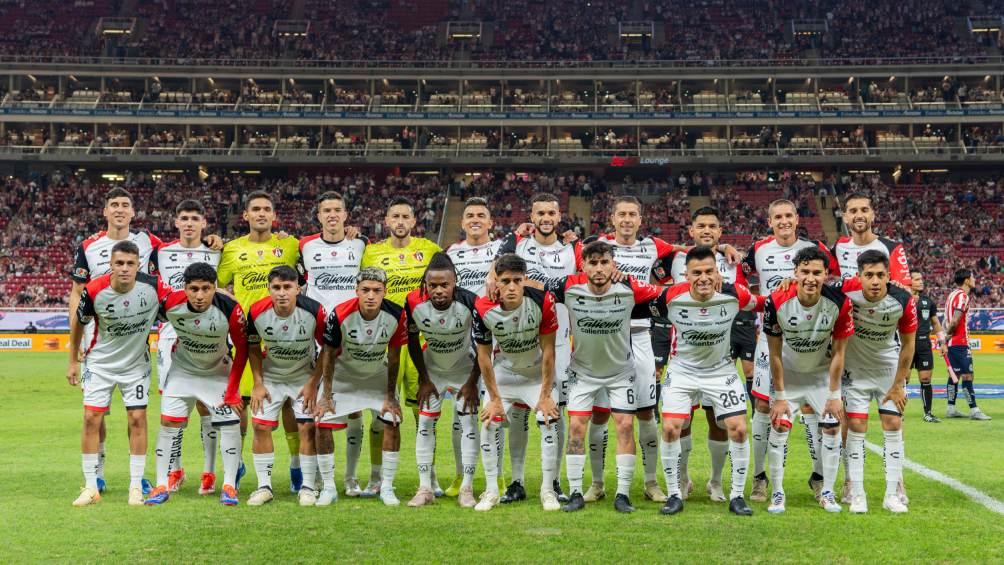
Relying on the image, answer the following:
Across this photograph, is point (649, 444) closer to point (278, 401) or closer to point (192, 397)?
point (278, 401)

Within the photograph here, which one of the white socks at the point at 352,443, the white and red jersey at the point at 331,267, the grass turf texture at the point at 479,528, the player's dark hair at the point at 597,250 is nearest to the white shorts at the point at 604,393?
the grass turf texture at the point at 479,528

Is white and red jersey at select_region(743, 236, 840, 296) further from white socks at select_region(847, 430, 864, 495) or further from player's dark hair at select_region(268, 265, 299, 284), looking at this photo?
player's dark hair at select_region(268, 265, 299, 284)

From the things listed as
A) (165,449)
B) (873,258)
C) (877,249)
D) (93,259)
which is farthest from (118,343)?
(877,249)

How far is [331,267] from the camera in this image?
31.1 feet

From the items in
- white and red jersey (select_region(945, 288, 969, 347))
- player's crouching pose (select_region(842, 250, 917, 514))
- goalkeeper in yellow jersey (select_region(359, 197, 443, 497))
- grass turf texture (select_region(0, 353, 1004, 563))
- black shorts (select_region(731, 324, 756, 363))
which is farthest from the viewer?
white and red jersey (select_region(945, 288, 969, 347))

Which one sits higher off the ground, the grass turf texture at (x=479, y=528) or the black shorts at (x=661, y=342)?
the black shorts at (x=661, y=342)

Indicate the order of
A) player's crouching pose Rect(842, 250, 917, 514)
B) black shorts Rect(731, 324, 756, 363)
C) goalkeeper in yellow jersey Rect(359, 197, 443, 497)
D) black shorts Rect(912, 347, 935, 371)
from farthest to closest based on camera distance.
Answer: black shorts Rect(731, 324, 756, 363), black shorts Rect(912, 347, 935, 371), goalkeeper in yellow jersey Rect(359, 197, 443, 497), player's crouching pose Rect(842, 250, 917, 514)

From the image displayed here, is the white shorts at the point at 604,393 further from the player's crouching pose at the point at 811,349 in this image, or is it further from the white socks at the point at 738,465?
the player's crouching pose at the point at 811,349

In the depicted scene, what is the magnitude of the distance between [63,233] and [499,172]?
77.6 ft

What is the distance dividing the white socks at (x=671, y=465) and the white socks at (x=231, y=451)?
3846 millimetres

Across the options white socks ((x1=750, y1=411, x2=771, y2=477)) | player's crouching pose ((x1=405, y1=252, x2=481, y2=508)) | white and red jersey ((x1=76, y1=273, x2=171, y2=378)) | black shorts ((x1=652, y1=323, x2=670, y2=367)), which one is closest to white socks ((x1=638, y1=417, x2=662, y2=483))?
white socks ((x1=750, y1=411, x2=771, y2=477))

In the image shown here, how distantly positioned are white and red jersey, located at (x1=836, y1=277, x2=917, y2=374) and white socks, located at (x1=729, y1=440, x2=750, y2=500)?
1.42 metres

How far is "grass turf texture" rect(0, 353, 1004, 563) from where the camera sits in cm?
612

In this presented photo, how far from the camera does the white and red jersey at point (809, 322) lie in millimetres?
7746
